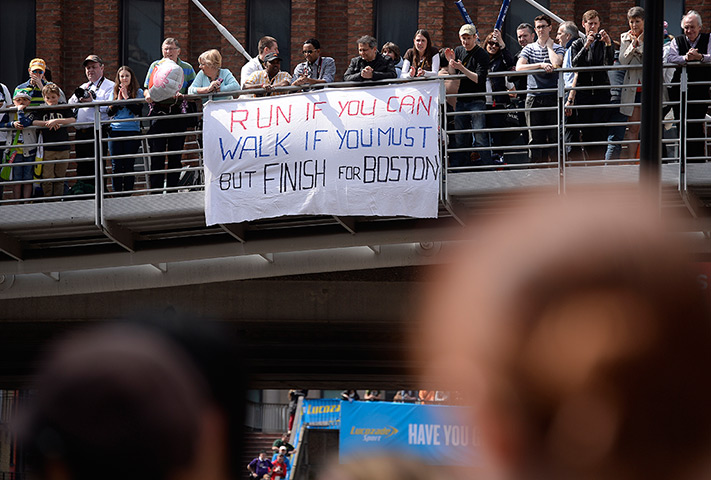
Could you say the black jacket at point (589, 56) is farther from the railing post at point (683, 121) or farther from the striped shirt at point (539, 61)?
the railing post at point (683, 121)

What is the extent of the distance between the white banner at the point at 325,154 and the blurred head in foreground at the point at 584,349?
11.3 m

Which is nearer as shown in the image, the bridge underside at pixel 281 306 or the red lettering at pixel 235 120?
the red lettering at pixel 235 120

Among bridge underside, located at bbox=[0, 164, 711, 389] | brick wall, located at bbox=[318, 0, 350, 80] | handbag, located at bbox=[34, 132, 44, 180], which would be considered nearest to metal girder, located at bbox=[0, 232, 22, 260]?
bridge underside, located at bbox=[0, 164, 711, 389]

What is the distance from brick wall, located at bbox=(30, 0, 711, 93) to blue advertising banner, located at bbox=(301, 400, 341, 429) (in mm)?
13740

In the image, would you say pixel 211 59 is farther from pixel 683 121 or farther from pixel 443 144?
pixel 683 121

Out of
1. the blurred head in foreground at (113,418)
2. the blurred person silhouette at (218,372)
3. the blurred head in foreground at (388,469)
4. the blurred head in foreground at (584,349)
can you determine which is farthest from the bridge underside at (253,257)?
the blurred head in foreground at (584,349)

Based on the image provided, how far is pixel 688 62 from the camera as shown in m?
12.8

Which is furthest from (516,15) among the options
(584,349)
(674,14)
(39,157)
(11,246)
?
(584,349)

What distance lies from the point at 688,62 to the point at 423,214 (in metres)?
3.29

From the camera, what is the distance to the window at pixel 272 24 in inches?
846

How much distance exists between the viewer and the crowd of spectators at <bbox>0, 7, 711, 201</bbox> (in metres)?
13.1

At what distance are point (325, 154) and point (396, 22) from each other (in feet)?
28.6

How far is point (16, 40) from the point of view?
2178cm

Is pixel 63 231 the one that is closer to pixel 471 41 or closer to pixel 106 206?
pixel 106 206
